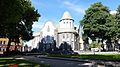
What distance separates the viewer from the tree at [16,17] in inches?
968

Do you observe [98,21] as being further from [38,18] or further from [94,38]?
[38,18]

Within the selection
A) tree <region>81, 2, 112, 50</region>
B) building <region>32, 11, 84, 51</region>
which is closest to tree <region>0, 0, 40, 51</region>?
building <region>32, 11, 84, 51</region>

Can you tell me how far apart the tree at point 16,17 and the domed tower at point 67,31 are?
1766 centimetres

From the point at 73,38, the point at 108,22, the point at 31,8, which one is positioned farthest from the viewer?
the point at 73,38

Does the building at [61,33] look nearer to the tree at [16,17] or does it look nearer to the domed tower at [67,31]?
the domed tower at [67,31]

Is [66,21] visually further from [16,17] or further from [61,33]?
[16,17]

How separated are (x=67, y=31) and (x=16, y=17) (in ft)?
196

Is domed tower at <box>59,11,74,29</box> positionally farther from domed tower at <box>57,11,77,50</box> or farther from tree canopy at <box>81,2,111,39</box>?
tree canopy at <box>81,2,111,39</box>

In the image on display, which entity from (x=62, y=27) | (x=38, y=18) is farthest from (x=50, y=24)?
(x=38, y=18)

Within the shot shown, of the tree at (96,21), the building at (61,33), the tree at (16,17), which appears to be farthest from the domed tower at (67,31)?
the tree at (16,17)

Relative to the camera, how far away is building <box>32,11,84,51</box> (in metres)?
87.0

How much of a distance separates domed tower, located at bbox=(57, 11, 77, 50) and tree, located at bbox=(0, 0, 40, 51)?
17.7 metres

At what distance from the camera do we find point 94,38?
80.6 meters

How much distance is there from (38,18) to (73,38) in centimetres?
2393
